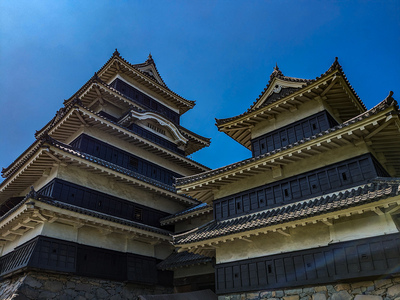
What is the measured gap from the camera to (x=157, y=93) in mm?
29594

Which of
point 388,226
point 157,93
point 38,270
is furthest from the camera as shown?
point 157,93

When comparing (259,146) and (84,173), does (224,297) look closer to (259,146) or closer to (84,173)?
(259,146)

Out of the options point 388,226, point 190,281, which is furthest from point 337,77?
point 190,281

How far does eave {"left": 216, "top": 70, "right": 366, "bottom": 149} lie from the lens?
1454 centimetres

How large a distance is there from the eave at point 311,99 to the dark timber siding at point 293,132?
887 millimetres

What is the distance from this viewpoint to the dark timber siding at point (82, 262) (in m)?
14.9

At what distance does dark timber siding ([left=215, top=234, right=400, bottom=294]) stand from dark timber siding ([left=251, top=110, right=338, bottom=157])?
5.92 m

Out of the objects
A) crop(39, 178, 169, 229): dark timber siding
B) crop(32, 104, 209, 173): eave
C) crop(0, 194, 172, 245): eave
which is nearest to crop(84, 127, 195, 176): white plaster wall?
crop(32, 104, 209, 173): eave

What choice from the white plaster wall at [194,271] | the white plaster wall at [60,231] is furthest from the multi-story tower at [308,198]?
the white plaster wall at [60,231]

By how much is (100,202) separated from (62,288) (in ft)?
17.3

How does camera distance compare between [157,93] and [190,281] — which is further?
[157,93]

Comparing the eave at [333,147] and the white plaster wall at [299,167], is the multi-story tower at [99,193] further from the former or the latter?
the white plaster wall at [299,167]

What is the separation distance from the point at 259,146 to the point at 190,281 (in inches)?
363

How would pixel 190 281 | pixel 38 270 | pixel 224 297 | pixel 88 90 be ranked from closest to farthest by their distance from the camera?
pixel 224 297 < pixel 38 270 < pixel 190 281 < pixel 88 90
